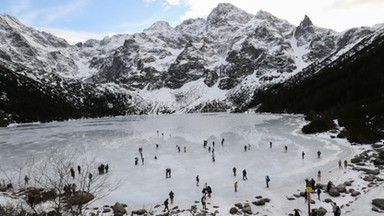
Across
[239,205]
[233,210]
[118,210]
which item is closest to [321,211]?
[239,205]

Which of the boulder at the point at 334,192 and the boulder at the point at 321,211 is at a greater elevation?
the boulder at the point at 334,192

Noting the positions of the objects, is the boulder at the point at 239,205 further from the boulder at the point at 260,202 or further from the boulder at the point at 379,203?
the boulder at the point at 379,203

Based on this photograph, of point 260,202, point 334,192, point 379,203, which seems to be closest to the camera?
point 379,203

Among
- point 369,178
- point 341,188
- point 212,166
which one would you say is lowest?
point 212,166

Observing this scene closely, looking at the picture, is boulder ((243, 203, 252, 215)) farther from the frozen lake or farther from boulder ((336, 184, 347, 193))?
boulder ((336, 184, 347, 193))

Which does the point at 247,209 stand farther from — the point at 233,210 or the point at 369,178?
the point at 369,178

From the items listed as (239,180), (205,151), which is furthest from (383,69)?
(239,180)

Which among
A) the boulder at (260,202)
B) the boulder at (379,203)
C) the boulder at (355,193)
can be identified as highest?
the boulder at (379,203)

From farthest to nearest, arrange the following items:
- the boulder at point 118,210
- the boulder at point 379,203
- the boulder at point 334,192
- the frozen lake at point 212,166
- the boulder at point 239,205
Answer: the frozen lake at point 212,166 → the boulder at point 334,192 → the boulder at point 239,205 → the boulder at point 118,210 → the boulder at point 379,203

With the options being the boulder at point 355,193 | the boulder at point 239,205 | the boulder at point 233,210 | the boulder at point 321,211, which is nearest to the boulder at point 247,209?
the boulder at point 239,205

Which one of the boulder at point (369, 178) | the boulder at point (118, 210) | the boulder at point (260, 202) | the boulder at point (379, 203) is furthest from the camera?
the boulder at point (369, 178)

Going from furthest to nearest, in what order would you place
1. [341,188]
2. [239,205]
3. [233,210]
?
[341,188], [239,205], [233,210]

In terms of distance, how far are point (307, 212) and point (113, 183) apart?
21.0 metres

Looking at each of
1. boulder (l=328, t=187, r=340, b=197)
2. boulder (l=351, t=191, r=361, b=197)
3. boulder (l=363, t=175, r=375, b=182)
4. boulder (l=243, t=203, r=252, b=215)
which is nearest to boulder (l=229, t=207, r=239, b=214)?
boulder (l=243, t=203, r=252, b=215)
